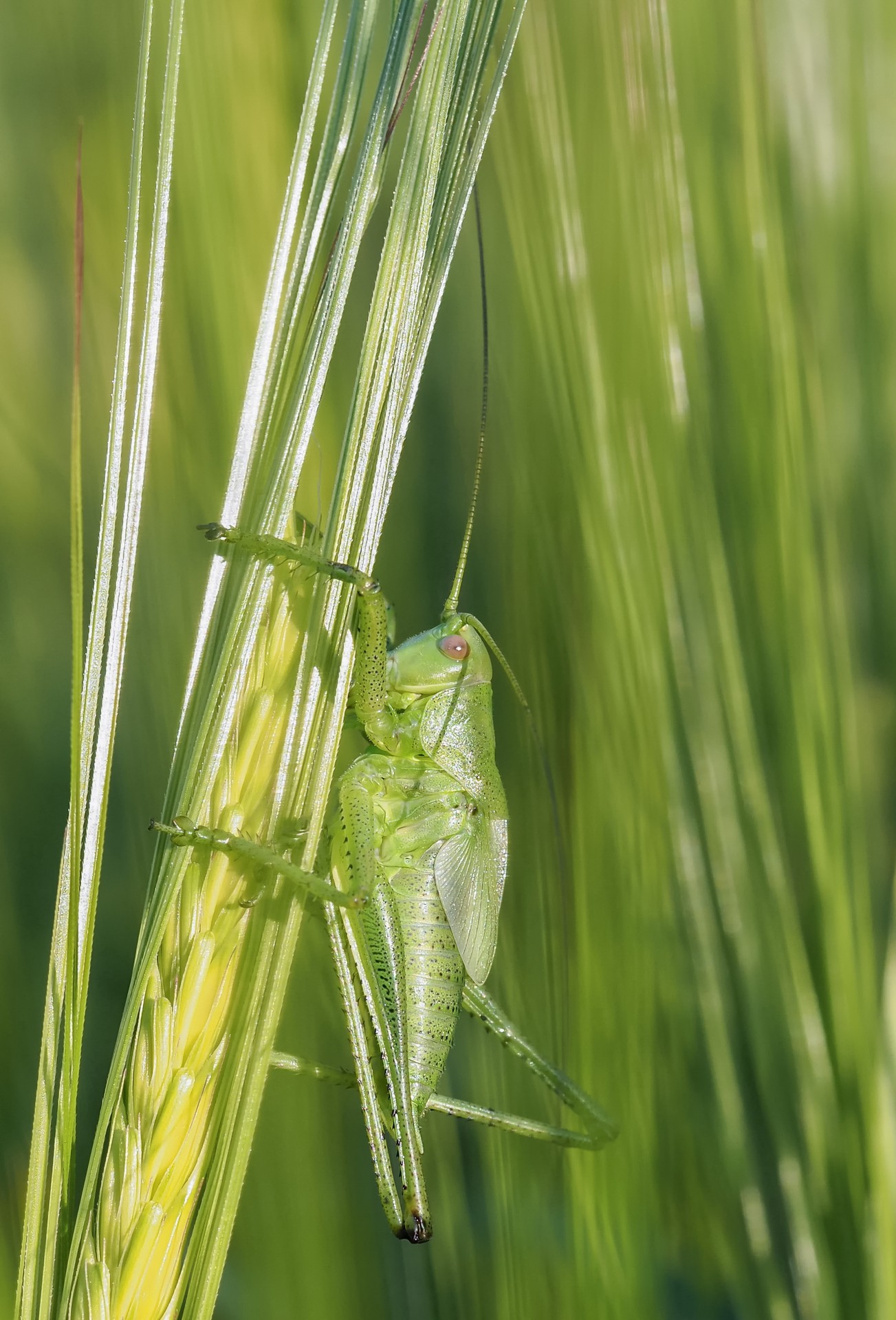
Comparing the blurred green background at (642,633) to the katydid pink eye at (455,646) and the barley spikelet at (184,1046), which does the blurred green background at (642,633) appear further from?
the barley spikelet at (184,1046)

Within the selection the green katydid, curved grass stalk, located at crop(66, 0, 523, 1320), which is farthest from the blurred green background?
curved grass stalk, located at crop(66, 0, 523, 1320)

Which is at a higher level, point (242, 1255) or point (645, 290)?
point (645, 290)

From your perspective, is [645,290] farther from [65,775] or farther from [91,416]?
[65,775]

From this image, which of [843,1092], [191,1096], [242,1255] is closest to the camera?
[191,1096]

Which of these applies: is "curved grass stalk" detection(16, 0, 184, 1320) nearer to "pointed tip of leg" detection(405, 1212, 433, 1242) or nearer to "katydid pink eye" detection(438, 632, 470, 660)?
"pointed tip of leg" detection(405, 1212, 433, 1242)

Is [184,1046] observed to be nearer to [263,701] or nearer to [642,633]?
[263,701]

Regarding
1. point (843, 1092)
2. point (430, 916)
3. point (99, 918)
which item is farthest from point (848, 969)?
point (99, 918)

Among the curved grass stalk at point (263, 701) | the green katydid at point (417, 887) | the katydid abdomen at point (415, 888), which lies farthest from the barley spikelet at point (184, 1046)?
the katydid abdomen at point (415, 888)
